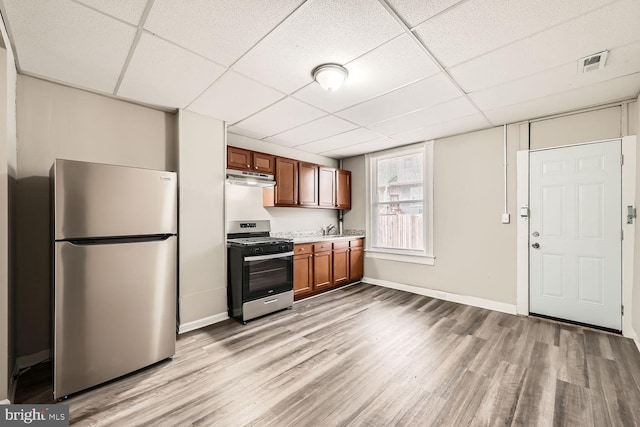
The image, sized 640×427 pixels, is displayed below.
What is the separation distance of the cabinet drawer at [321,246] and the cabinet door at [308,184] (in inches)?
27.8

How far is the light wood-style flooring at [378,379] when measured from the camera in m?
1.71

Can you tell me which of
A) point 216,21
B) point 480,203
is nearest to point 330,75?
point 216,21

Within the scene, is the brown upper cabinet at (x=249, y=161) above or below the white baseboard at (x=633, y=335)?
above

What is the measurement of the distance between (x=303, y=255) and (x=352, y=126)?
6.47 ft

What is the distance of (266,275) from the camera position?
3.41 meters

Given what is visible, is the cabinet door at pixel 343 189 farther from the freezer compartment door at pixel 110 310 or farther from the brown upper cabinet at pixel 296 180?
the freezer compartment door at pixel 110 310

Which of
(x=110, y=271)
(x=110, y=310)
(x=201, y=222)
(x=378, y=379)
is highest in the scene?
(x=201, y=222)

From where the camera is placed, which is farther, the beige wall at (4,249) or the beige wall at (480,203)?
the beige wall at (480,203)

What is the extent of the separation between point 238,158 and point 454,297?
3.68m

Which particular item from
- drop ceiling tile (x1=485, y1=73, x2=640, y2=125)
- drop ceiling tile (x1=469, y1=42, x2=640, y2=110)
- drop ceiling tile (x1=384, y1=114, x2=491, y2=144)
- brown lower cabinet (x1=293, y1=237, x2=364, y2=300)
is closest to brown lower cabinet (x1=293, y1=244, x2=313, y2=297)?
Answer: brown lower cabinet (x1=293, y1=237, x2=364, y2=300)

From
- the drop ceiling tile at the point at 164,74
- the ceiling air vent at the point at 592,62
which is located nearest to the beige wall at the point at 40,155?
the drop ceiling tile at the point at 164,74

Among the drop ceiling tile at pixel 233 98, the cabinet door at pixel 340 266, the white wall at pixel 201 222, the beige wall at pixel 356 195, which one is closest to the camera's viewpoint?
the drop ceiling tile at pixel 233 98

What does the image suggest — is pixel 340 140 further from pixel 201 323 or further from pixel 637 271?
pixel 637 271

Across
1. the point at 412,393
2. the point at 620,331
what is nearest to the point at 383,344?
the point at 412,393
